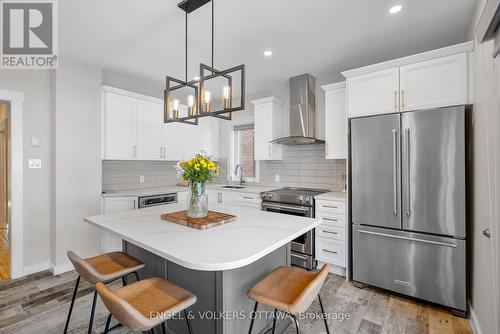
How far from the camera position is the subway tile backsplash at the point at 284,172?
3.66 meters

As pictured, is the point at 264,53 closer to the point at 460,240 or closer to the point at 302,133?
the point at 302,133

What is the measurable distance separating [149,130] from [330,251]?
126 inches

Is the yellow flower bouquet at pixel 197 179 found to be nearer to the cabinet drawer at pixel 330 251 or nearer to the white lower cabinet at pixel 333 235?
the white lower cabinet at pixel 333 235

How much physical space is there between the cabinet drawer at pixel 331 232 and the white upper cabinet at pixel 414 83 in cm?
138

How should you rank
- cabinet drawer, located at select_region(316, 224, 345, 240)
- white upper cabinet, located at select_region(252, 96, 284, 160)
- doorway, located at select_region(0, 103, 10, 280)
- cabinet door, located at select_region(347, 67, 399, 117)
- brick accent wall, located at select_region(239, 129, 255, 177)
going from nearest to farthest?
cabinet door, located at select_region(347, 67, 399, 117) < cabinet drawer, located at select_region(316, 224, 345, 240) < doorway, located at select_region(0, 103, 10, 280) < white upper cabinet, located at select_region(252, 96, 284, 160) < brick accent wall, located at select_region(239, 129, 255, 177)

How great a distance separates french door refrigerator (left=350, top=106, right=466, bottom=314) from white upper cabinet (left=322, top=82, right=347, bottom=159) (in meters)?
0.44

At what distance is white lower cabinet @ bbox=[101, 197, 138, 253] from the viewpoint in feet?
11.0

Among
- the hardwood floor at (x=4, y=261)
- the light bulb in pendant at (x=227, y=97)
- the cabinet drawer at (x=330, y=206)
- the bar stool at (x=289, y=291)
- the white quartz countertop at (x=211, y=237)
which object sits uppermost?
the light bulb in pendant at (x=227, y=97)

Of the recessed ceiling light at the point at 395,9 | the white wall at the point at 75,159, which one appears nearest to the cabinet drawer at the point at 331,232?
the recessed ceiling light at the point at 395,9

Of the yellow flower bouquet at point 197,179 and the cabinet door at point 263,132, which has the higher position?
the cabinet door at point 263,132

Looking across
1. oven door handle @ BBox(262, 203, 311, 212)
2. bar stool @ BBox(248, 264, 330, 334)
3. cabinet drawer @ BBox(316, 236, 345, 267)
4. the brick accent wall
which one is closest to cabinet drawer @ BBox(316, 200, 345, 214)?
oven door handle @ BBox(262, 203, 311, 212)

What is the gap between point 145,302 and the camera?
130cm

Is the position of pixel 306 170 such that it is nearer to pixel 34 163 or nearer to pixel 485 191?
pixel 485 191

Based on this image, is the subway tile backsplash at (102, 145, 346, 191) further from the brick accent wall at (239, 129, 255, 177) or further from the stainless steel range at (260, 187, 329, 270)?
the stainless steel range at (260, 187, 329, 270)
